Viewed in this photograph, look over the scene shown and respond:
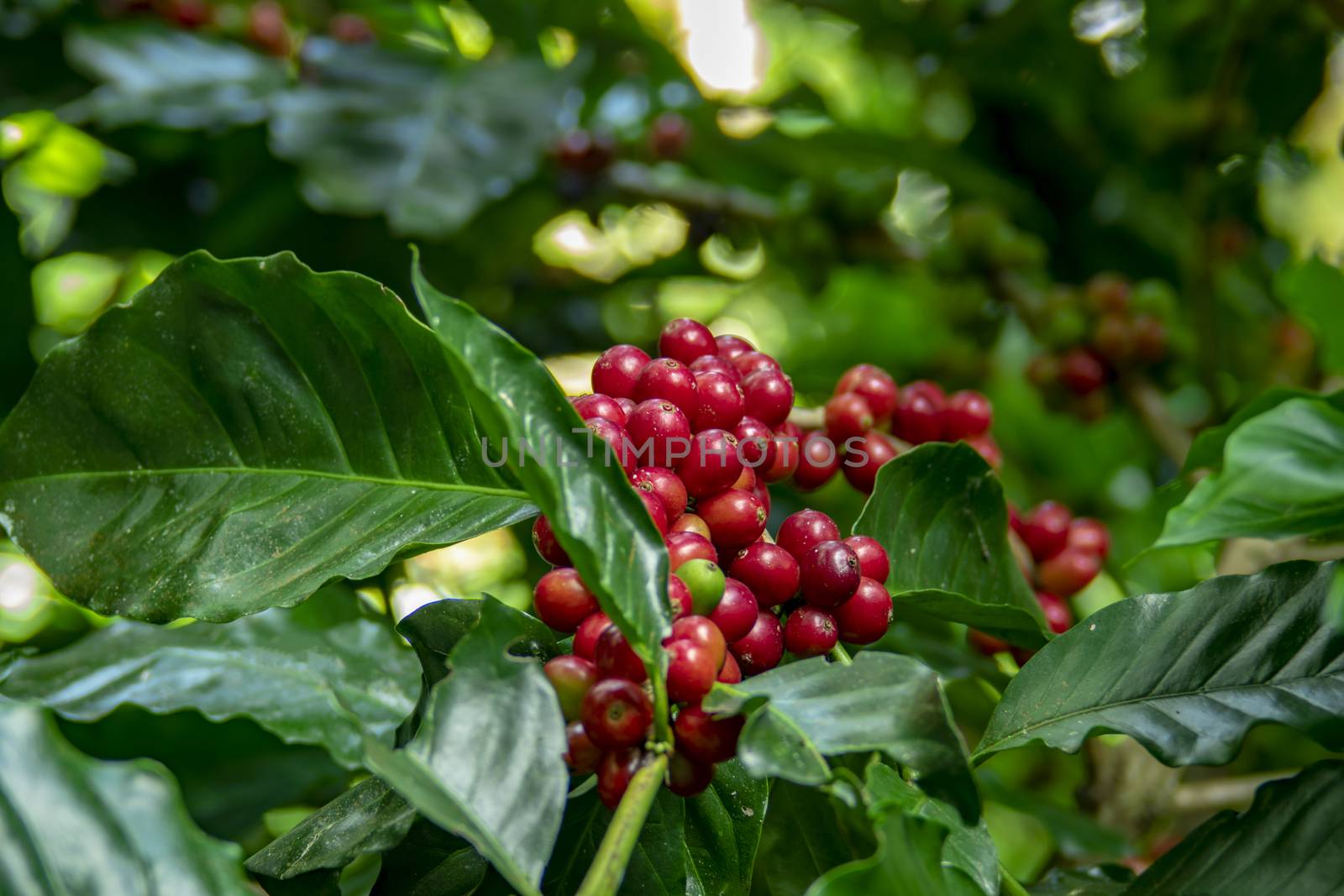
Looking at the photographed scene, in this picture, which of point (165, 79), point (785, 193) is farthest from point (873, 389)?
point (165, 79)

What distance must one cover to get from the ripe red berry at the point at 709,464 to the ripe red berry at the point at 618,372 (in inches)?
3.5

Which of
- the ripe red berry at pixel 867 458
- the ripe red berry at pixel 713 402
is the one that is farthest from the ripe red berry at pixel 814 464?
the ripe red berry at pixel 713 402

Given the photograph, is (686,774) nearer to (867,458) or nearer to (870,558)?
(870,558)

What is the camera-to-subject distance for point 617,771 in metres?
0.51

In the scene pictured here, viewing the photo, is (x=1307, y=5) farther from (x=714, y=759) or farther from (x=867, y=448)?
(x=714, y=759)

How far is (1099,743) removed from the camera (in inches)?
44.9

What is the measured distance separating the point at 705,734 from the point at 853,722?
0.24ft

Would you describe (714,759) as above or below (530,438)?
below

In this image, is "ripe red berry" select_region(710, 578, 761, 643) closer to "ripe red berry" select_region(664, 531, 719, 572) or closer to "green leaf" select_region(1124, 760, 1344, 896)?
"ripe red berry" select_region(664, 531, 719, 572)

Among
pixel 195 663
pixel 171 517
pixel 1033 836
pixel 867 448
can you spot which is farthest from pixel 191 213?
pixel 1033 836

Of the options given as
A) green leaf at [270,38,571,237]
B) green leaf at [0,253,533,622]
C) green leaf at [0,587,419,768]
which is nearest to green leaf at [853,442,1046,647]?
green leaf at [0,253,533,622]

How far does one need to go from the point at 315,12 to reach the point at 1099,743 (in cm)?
193

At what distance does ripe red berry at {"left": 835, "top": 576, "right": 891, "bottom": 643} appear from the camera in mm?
633

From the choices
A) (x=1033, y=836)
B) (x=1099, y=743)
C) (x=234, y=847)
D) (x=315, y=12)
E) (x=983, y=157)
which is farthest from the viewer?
(x=315, y=12)
